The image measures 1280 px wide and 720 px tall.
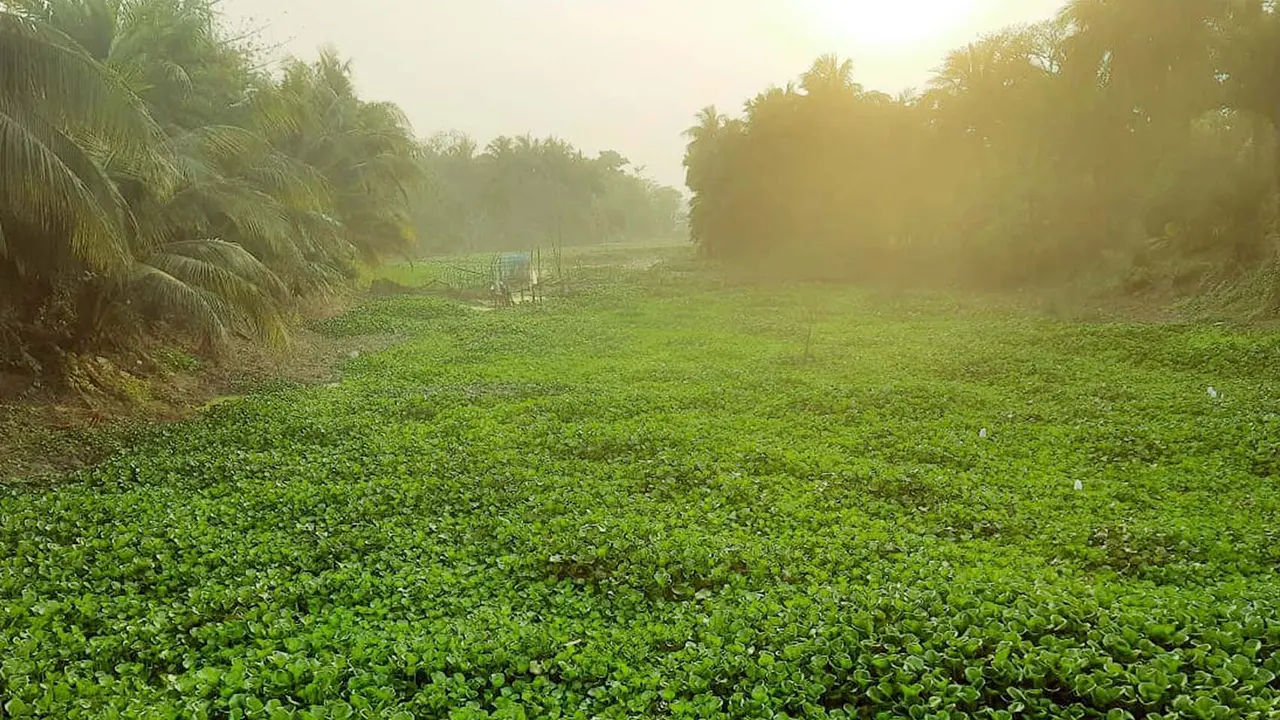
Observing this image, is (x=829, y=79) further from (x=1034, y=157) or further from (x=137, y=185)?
(x=137, y=185)

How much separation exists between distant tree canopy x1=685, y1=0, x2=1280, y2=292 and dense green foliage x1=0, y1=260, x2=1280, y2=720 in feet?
39.3

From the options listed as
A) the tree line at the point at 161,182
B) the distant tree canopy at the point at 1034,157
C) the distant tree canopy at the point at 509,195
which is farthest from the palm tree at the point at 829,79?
the distant tree canopy at the point at 509,195

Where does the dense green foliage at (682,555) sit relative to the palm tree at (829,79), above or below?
below

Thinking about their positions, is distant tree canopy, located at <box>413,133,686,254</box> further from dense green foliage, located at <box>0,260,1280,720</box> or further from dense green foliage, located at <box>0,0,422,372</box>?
dense green foliage, located at <box>0,260,1280,720</box>

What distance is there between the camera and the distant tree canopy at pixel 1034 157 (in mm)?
21594

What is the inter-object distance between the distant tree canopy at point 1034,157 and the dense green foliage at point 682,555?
12.0 metres

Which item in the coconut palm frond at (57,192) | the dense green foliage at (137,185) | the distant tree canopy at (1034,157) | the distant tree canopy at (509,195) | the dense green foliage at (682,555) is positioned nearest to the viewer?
the dense green foliage at (682,555)

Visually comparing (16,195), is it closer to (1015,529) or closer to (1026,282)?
(1015,529)

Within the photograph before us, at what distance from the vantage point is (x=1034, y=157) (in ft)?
94.0

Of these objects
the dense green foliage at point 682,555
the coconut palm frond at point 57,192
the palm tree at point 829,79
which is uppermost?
the palm tree at point 829,79

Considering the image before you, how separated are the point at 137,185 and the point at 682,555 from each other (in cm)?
1161

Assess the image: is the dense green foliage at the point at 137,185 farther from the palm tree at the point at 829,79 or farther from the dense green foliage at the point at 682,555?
the palm tree at the point at 829,79

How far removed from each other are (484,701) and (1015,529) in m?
5.08

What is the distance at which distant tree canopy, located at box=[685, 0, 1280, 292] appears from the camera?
2159 cm
